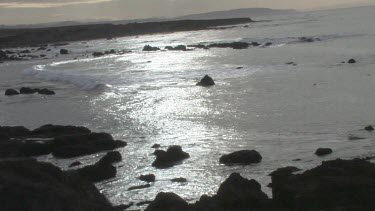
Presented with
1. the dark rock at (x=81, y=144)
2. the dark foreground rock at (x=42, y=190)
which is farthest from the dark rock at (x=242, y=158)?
the dark foreground rock at (x=42, y=190)

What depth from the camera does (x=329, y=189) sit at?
34.4ft

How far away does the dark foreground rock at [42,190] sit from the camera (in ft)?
30.7

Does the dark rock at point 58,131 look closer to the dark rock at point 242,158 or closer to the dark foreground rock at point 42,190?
the dark rock at point 242,158

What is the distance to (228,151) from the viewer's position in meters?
15.9

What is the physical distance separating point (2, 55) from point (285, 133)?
58.1m

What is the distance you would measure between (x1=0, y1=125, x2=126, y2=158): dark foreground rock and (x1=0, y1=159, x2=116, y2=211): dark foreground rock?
15.2ft

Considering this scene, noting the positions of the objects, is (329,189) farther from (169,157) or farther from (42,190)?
(169,157)

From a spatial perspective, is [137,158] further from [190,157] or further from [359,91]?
[359,91]

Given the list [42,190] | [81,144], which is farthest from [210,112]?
[42,190]

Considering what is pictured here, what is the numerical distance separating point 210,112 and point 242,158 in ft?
28.0

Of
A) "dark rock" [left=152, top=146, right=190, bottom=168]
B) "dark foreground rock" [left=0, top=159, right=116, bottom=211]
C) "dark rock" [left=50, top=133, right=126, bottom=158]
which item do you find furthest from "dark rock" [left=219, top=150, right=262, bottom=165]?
"dark foreground rock" [left=0, top=159, right=116, bottom=211]

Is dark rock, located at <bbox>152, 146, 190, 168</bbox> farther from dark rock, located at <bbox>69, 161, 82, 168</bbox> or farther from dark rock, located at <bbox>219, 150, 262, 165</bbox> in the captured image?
dark rock, located at <bbox>69, 161, 82, 168</bbox>

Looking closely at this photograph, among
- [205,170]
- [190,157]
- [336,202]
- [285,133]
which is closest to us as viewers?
[336,202]

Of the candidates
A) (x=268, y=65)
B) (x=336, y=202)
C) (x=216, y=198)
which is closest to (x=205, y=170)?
(x=216, y=198)
